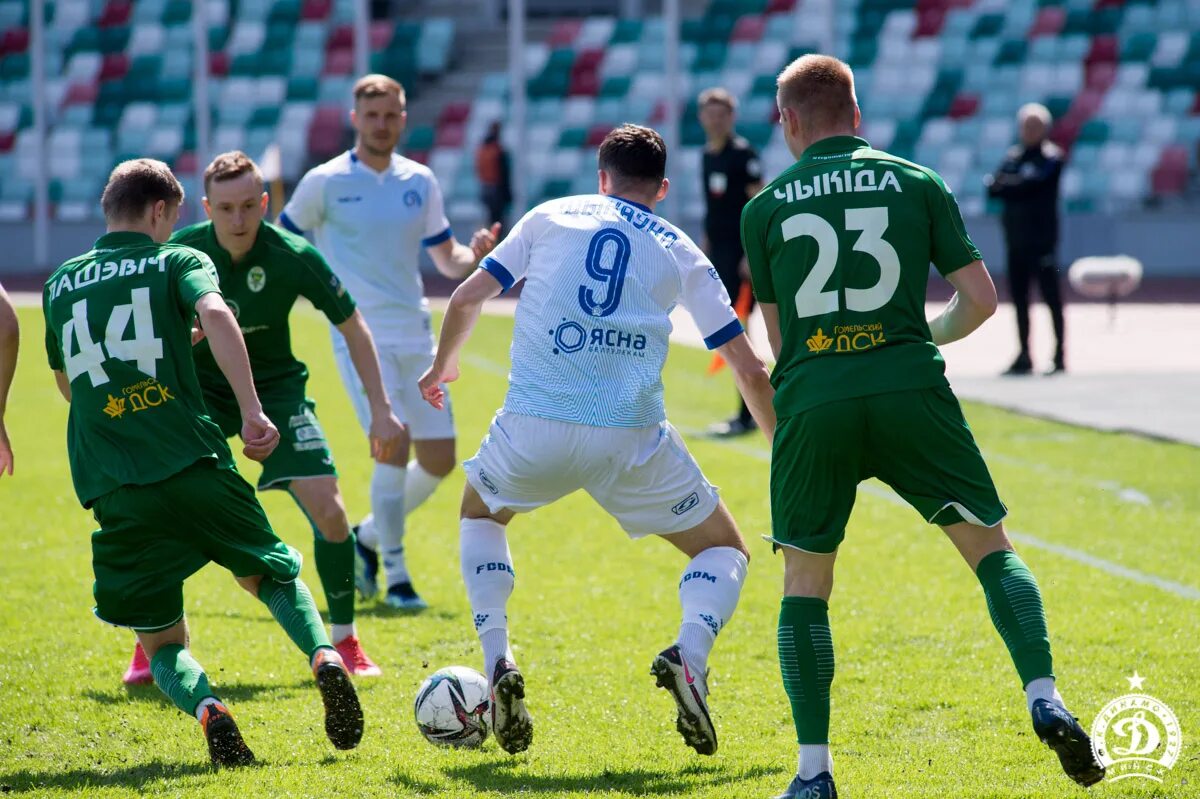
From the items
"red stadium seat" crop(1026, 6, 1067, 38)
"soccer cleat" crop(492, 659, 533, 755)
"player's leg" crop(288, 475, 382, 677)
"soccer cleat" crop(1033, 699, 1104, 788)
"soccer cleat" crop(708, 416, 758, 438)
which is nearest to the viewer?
"soccer cleat" crop(1033, 699, 1104, 788)

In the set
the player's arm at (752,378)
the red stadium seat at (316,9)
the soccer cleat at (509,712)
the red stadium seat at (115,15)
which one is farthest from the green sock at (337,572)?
the red stadium seat at (115,15)

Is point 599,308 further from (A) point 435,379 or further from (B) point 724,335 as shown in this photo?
(A) point 435,379

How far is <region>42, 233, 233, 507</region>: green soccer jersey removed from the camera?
4688mm

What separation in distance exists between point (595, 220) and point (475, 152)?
26691mm

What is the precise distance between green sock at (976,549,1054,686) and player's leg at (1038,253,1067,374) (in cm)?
1057

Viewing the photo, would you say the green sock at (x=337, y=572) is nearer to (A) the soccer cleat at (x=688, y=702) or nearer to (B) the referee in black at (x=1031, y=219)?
(A) the soccer cleat at (x=688, y=702)

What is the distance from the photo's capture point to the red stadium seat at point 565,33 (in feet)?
108

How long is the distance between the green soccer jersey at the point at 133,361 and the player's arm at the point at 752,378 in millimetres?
1555

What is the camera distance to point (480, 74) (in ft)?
110

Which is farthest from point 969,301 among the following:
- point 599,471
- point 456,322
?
point 456,322

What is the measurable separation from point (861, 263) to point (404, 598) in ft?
11.3

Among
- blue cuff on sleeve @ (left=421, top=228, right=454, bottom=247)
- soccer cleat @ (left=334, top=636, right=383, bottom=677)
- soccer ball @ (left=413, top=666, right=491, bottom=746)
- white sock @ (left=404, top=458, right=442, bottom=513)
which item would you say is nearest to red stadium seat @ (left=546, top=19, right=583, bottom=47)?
blue cuff on sleeve @ (left=421, top=228, right=454, bottom=247)

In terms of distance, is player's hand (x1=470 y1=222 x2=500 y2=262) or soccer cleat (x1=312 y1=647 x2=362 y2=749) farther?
player's hand (x1=470 y1=222 x2=500 y2=262)

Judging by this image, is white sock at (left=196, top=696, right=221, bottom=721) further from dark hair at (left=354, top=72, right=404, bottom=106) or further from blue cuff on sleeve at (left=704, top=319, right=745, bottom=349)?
dark hair at (left=354, top=72, right=404, bottom=106)
